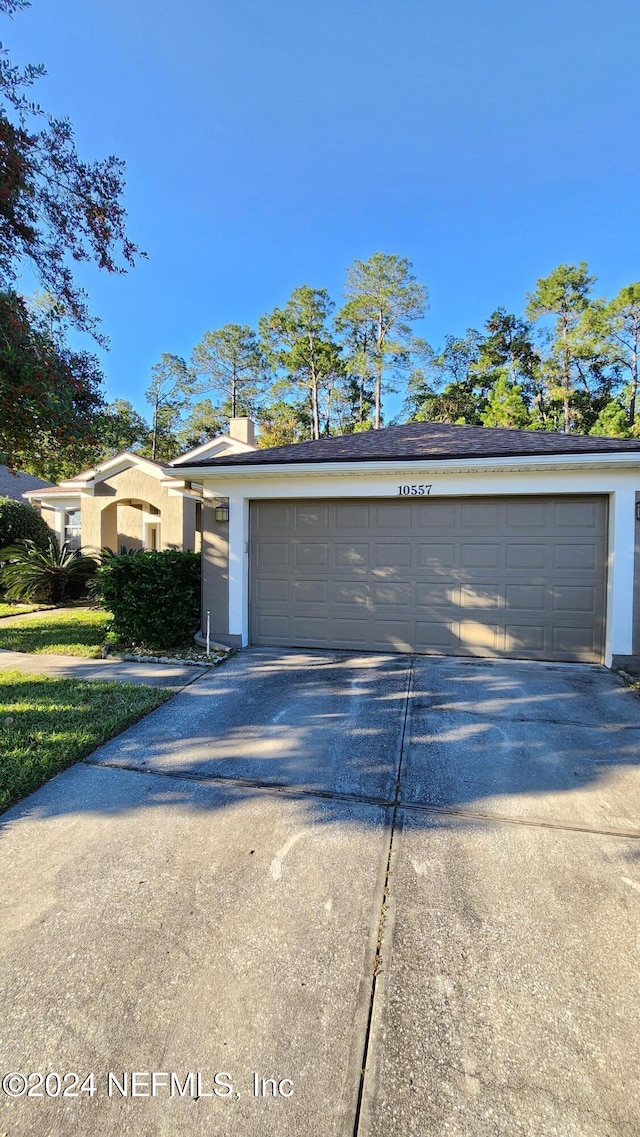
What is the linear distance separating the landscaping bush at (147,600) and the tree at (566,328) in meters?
26.2

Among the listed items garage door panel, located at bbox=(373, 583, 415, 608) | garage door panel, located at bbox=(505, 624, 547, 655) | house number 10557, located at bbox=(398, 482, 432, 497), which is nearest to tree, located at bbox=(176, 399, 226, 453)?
house number 10557, located at bbox=(398, 482, 432, 497)

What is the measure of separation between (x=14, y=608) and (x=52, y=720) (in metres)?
8.27

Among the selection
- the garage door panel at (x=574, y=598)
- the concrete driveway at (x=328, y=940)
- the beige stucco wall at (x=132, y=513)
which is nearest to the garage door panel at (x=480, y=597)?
the garage door panel at (x=574, y=598)

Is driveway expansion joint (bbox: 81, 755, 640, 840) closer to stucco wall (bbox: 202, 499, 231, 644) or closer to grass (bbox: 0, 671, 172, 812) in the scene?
grass (bbox: 0, 671, 172, 812)

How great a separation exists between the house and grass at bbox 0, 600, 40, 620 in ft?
18.9

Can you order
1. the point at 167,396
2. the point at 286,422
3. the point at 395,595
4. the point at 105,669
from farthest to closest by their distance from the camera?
the point at 167,396 → the point at 286,422 → the point at 395,595 → the point at 105,669

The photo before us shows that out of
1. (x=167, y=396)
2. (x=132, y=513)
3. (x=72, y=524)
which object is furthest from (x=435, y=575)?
(x=167, y=396)

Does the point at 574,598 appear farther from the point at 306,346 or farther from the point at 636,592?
the point at 306,346

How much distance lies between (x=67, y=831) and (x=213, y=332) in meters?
36.5

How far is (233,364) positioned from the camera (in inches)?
1377

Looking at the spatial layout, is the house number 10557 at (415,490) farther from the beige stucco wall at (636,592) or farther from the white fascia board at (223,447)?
the white fascia board at (223,447)

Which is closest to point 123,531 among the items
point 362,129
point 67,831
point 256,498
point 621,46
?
point 256,498

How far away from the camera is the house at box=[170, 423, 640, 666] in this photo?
22.0ft


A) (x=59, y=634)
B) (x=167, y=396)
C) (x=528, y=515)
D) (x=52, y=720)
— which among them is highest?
(x=167, y=396)
